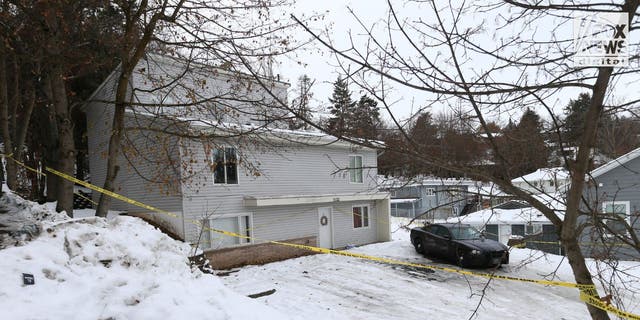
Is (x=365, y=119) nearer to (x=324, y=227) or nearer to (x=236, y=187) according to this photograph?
(x=236, y=187)

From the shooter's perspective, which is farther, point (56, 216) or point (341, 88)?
point (56, 216)

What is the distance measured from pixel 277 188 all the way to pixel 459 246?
7.44 m

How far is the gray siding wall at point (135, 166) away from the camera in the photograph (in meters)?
13.5

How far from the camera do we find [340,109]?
8.97 feet

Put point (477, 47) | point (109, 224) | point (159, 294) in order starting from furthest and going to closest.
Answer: point (109, 224)
point (159, 294)
point (477, 47)

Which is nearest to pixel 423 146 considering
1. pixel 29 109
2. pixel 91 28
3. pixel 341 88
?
pixel 341 88

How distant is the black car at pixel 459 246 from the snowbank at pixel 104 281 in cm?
1111

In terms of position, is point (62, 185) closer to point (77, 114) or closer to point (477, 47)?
point (477, 47)

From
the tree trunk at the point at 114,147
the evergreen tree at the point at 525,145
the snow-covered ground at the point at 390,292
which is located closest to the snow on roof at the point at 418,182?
the evergreen tree at the point at 525,145

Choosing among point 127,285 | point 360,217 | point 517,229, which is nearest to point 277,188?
point 360,217

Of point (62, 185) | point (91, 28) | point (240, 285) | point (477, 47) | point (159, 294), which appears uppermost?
point (91, 28)

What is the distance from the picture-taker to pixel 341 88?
285 centimetres

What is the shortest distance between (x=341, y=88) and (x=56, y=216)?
4936 mm

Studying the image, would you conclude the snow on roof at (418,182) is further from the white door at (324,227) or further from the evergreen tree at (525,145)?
the white door at (324,227)
